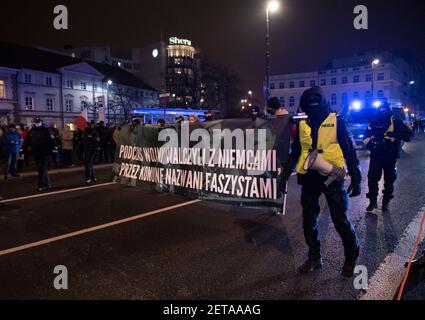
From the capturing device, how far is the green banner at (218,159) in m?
6.77

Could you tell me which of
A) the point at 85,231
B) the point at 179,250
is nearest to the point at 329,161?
the point at 179,250

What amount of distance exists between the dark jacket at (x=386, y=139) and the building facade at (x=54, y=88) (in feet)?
173

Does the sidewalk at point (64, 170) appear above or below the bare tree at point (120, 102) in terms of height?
below

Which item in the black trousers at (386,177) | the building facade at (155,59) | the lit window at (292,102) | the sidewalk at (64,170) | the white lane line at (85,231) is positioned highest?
the building facade at (155,59)

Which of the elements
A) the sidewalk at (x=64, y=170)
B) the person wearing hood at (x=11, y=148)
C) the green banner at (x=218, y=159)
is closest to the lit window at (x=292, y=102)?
the sidewalk at (x=64, y=170)

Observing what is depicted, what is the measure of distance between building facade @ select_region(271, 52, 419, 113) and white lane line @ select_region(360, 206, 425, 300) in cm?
8998

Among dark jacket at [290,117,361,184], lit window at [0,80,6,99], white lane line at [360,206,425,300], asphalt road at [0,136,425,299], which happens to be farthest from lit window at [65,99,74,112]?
dark jacket at [290,117,361,184]

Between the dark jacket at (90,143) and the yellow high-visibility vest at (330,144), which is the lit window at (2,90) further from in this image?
the yellow high-visibility vest at (330,144)

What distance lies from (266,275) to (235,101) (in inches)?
2725

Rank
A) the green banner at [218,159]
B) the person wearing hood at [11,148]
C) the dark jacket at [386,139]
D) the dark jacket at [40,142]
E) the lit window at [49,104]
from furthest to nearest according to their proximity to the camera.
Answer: the lit window at [49,104] < the person wearing hood at [11,148] < the dark jacket at [40,142] < the dark jacket at [386,139] < the green banner at [218,159]

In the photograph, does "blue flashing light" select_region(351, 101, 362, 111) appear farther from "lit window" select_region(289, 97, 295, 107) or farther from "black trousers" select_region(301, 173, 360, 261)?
"lit window" select_region(289, 97, 295, 107)

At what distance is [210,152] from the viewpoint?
7.90m

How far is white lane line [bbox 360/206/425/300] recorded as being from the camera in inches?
143
